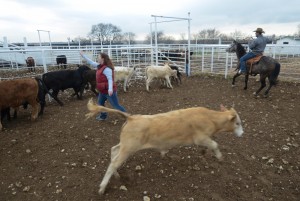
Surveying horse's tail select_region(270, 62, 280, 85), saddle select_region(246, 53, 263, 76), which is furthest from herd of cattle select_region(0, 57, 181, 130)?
horse's tail select_region(270, 62, 280, 85)

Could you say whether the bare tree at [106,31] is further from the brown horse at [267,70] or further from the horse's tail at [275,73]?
the horse's tail at [275,73]

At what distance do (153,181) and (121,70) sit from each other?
265 inches

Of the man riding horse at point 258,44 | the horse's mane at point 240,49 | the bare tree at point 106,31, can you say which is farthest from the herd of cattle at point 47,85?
the bare tree at point 106,31

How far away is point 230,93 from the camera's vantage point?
9234 millimetres

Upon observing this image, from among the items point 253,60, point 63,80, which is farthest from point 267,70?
point 63,80

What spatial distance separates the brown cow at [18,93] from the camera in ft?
20.4

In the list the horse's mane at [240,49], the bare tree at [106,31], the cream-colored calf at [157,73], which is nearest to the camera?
the cream-colored calf at [157,73]

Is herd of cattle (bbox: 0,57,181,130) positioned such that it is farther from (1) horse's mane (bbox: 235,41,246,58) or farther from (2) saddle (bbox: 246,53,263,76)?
(2) saddle (bbox: 246,53,263,76)

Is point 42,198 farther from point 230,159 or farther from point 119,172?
point 230,159

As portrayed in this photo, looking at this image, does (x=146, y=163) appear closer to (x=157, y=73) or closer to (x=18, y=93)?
(x=18, y=93)

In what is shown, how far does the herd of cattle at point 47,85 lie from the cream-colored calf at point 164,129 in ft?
12.3

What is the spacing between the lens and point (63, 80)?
852cm

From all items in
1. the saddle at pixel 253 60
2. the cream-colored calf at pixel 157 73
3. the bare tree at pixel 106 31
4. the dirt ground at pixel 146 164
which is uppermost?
the bare tree at pixel 106 31

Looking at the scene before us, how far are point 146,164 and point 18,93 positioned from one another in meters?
4.09
